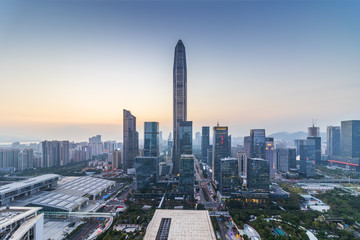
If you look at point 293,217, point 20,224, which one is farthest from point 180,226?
point 293,217

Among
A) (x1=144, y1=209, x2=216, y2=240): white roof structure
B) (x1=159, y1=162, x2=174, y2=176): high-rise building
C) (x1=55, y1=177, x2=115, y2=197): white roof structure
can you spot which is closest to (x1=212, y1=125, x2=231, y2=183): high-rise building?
(x1=159, y1=162, x2=174, y2=176): high-rise building

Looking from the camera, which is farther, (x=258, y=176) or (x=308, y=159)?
(x=308, y=159)

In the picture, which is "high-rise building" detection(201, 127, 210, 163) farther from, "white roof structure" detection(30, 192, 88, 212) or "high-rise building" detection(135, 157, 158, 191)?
"white roof structure" detection(30, 192, 88, 212)

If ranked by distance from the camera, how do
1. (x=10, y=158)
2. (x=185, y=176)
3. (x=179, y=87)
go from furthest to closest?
(x=179, y=87) < (x=10, y=158) < (x=185, y=176)

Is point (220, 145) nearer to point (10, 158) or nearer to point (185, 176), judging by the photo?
point (185, 176)

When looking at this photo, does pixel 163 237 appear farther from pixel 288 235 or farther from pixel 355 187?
pixel 355 187

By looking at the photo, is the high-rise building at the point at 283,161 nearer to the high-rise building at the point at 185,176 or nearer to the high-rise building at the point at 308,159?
the high-rise building at the point at 308,159
